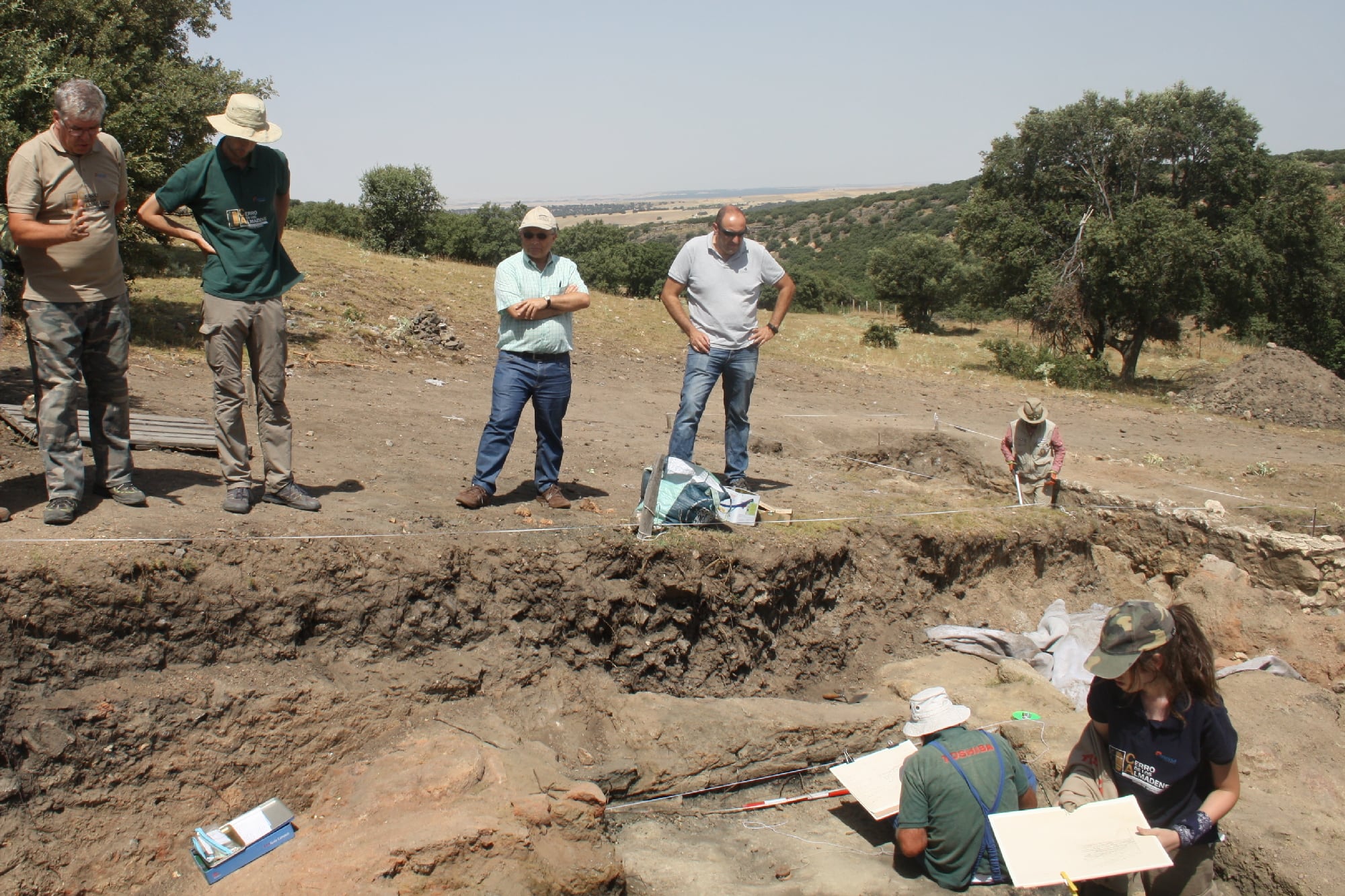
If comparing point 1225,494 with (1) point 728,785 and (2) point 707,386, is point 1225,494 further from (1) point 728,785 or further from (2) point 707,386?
Answer: (1) point 728,785

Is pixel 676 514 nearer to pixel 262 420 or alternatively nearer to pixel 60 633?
pixel 262 420

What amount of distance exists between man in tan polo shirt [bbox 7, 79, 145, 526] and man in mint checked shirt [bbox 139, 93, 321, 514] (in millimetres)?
310

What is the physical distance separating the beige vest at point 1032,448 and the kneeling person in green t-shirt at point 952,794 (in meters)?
5.06

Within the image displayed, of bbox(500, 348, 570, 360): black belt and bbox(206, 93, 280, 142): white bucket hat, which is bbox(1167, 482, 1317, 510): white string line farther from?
bbox(206, 93, 280, 142): white bucket hat

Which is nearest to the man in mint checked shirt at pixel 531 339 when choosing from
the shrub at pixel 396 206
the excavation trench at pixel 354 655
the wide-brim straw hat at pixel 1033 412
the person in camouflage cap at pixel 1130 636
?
the excavation trench at pixel 354 655

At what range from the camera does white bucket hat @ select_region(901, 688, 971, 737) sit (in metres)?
4.08

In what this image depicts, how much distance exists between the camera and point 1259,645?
7535 millimetres

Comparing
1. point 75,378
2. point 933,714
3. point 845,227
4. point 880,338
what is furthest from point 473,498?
point 845,227

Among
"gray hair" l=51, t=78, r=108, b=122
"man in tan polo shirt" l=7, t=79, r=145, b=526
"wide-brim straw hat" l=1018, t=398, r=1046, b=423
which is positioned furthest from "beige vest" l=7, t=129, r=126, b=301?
"wide-brim straw hat" l=1018, t=398, r=1046, b=423

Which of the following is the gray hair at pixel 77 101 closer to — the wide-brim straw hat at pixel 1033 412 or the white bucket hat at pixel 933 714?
the white bucket hat at pixel 933 714

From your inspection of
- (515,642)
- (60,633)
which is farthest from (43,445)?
(515,642)

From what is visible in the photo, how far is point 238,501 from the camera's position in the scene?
5.00m

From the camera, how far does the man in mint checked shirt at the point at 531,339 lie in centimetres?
578

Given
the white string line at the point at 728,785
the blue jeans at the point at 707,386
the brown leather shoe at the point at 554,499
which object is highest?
the blue jeans at the point at 707,386
